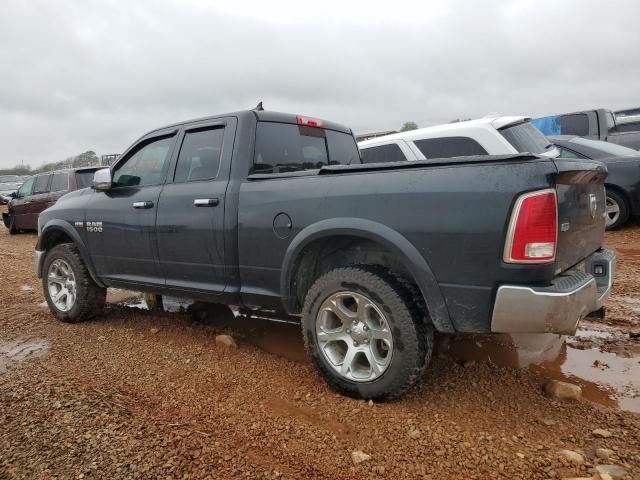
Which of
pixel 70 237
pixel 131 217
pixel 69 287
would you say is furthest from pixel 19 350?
pixel 131 217

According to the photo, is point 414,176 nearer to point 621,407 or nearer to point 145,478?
point 621,407

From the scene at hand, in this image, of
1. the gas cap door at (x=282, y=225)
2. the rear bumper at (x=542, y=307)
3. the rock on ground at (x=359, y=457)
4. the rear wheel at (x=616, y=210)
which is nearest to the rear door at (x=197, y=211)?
the gas cap door at (x=282, y=225)

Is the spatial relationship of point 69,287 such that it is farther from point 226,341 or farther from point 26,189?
point 26,189

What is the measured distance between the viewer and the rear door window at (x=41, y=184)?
12.4 m

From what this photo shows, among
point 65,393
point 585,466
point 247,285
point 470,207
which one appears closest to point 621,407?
point 585,466

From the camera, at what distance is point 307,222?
3.02 metres

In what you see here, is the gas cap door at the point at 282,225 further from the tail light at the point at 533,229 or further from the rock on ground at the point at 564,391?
the rock on ground at the point at 564,391

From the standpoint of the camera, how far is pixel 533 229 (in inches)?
91.5

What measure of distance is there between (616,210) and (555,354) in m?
5.28

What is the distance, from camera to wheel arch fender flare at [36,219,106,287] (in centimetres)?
457

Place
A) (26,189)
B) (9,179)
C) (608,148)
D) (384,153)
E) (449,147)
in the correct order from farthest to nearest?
(9,179) < (26,189) < (608,148) < (384,153) < (449,147)

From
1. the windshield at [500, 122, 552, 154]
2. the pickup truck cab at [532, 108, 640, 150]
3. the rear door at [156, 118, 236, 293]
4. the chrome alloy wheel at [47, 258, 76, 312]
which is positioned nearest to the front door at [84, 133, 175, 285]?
the rear door at [156, 118, 236, 293]

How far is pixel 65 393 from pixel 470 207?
107 inches

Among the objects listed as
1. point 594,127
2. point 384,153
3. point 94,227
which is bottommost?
point 94,227
